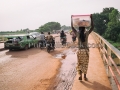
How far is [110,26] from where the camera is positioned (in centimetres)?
7106

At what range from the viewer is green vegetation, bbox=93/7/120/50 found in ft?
225

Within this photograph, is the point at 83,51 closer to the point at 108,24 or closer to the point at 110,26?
the point at 110,26

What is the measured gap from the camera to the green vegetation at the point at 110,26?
6850 centimetres

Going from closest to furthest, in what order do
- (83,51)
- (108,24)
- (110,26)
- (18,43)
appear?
(83,51)
(18,43)
(110,26)
(108,24)

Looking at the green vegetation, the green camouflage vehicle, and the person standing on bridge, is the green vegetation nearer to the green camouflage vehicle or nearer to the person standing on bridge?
the green camouflage vehicle

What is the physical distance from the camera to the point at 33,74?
297 inches

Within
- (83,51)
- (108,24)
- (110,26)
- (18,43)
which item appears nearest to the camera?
(83,51)

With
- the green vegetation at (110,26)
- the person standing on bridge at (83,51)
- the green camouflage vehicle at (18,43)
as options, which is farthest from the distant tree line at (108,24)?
the person standing on bridge at (83,51)

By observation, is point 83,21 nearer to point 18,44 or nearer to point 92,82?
point 92,82

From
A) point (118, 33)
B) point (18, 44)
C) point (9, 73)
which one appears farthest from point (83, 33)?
point (118, 33)

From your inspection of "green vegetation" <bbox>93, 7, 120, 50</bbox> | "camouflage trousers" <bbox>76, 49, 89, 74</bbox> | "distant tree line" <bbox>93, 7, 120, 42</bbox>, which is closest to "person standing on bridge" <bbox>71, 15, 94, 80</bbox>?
"camouflage trousers" <bbox>76, 49, 89, 74</bbox>

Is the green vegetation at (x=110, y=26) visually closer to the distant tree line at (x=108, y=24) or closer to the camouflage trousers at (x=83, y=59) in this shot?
the distant tree line at (x=108, y=24)

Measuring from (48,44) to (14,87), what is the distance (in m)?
8.43

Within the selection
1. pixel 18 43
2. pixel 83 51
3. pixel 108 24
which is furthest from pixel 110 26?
pixel 83 51
